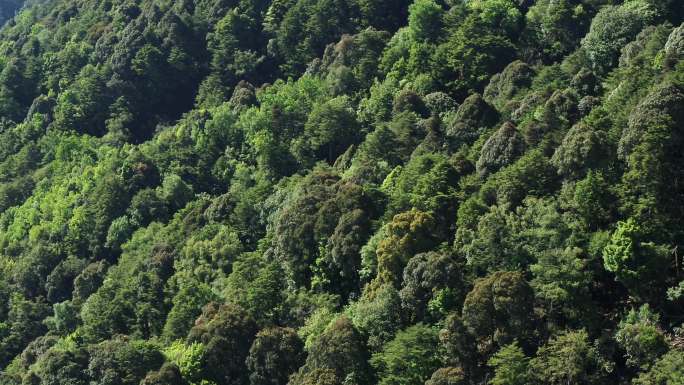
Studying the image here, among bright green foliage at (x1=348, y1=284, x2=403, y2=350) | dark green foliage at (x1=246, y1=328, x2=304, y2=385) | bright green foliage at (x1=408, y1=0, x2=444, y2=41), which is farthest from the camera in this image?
bright green foliage at (x1=408, y1=0, x2=444, y2=41)

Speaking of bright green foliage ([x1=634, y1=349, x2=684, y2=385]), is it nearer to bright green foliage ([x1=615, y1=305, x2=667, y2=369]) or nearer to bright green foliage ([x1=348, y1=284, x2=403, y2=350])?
bright green foliage ([x1=615, y1=305, x2=667, y2=369])

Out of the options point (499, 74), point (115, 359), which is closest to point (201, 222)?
point (115, 359)

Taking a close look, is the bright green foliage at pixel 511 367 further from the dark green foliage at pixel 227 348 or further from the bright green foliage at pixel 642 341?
the dark green foliage at pixel 227 348

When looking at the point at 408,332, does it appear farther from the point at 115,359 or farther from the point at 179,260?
the point at 179,260

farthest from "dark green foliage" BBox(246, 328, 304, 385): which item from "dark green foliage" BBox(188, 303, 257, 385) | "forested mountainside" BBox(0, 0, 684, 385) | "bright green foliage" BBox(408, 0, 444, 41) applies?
"bright green foliage" BBox(408, 0, 444, 41)

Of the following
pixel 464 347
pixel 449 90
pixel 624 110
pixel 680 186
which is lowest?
pixel 464 347

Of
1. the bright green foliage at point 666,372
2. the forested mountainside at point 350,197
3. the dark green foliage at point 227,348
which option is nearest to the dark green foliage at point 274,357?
the forested mountainside at point 350,197

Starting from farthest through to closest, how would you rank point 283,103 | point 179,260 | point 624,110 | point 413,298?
1. point 283,103
2. point 179,260
3. point 624,110
4. point 413,298

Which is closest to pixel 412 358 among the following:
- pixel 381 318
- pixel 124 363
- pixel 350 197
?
pixel 381 318

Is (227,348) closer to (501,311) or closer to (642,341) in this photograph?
(501,311)
